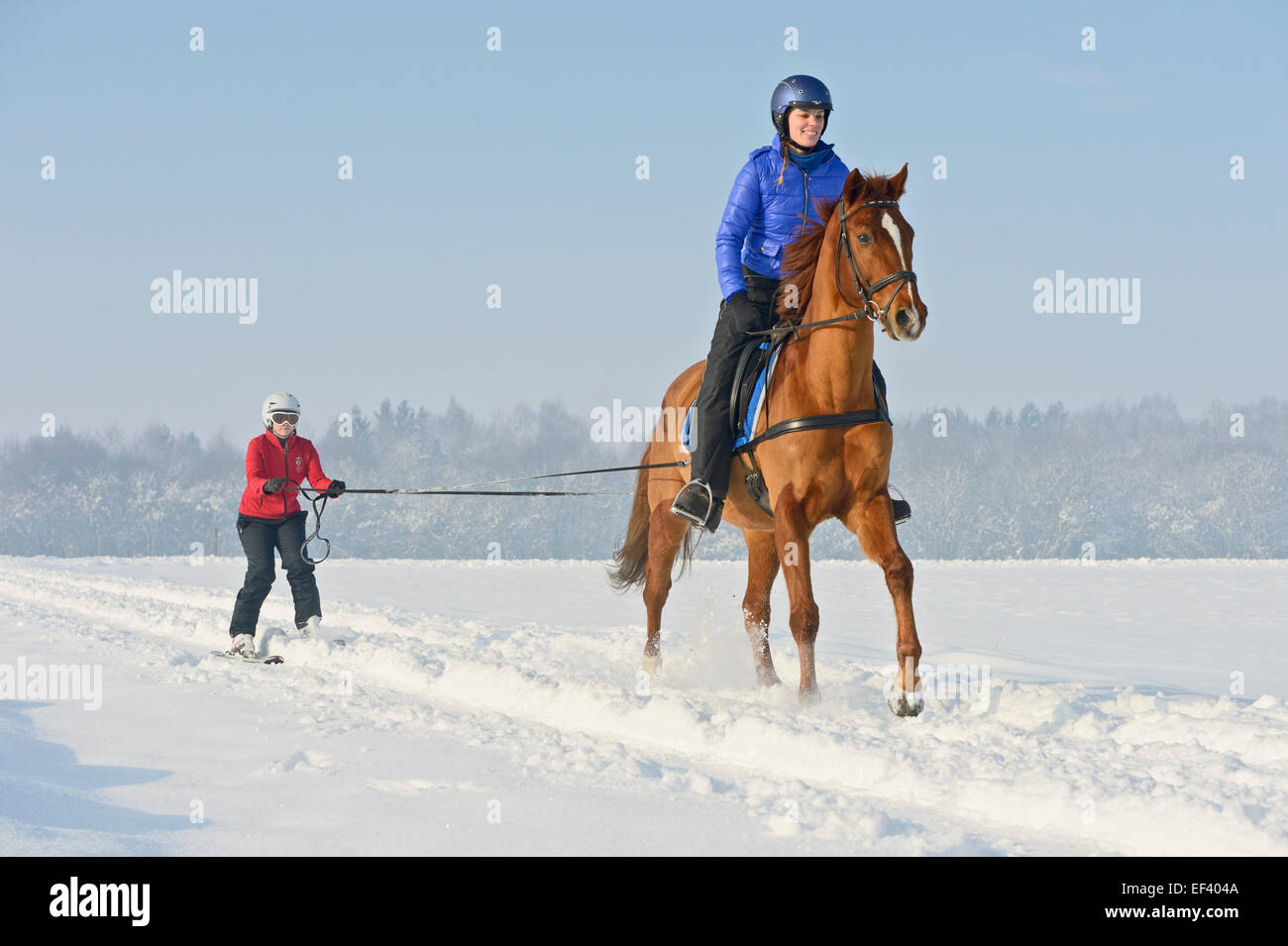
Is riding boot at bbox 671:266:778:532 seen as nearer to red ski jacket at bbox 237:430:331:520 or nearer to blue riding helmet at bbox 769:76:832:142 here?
blue riding helmet at bbox 769:76:832:142

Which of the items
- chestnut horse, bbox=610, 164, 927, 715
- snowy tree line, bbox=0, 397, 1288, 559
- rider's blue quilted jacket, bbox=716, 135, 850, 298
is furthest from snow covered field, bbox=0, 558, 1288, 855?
snowy tree line, bbox=0, 397, 1288, 559

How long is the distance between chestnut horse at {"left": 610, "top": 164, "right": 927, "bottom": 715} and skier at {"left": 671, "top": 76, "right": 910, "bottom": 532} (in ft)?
0.72

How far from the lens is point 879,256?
5410mm

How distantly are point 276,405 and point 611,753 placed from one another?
604 centimetres

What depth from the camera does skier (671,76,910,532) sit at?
6.34 metres

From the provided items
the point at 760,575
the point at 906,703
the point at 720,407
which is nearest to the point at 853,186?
the point at 720,407

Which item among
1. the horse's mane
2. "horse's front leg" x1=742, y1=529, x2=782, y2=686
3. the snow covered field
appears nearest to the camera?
the snow covered field

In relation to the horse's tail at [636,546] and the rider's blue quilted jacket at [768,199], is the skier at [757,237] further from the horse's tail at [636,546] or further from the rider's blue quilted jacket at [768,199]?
the horse's tail at [636,546]

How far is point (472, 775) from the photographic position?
13.6ft

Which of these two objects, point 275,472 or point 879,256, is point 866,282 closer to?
point 879,256
